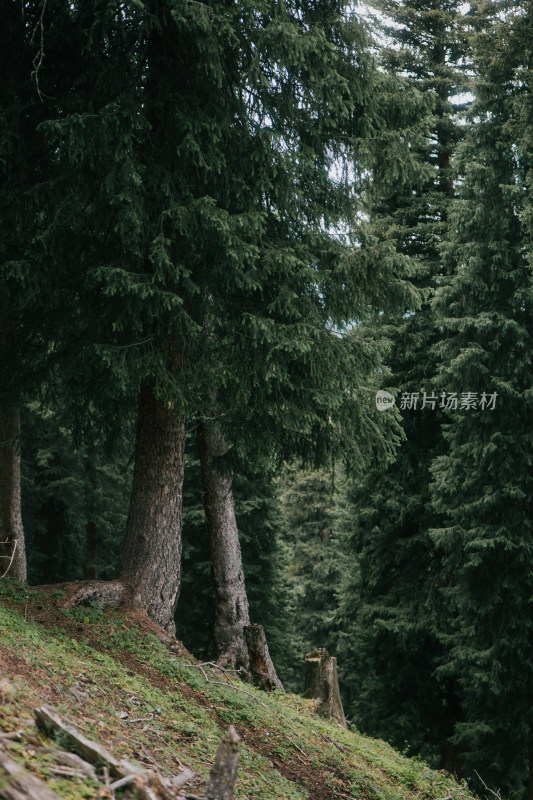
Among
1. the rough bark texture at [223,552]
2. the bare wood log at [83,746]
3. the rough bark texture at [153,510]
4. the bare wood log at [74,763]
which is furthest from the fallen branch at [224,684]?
the bare wood log at [74,763]

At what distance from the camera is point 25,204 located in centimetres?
699

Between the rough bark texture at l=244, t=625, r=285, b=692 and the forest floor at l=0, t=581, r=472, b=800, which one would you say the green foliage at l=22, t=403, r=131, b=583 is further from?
the forest floor at l=0, t=581, r=472, b=800

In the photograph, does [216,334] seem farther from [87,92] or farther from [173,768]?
[173,768]

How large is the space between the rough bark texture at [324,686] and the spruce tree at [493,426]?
3.41 meters

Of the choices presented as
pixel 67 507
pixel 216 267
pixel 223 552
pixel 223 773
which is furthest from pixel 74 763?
pixel 67 507

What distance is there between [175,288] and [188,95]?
1.85 metres

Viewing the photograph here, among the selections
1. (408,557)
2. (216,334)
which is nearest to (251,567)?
(408,557)

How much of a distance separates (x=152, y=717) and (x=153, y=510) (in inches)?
93.2

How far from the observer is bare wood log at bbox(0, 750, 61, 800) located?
2.80m

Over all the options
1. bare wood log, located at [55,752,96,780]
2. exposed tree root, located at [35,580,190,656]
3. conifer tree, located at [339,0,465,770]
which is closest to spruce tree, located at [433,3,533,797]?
conifer tree, located at [339,0,465,770]

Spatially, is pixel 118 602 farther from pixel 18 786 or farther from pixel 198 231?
pixel 18 786

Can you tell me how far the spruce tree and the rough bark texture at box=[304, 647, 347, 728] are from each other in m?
3.41

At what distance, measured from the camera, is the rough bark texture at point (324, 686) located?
9.22 metres

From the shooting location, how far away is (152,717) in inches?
222
